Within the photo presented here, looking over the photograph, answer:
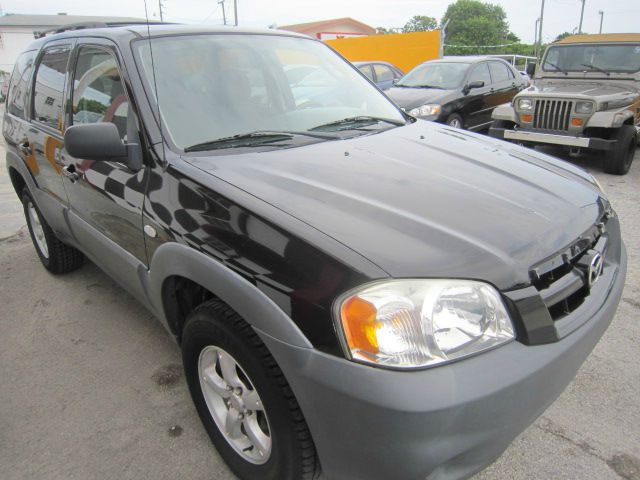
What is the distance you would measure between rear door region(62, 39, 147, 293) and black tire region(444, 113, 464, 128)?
6265 mm

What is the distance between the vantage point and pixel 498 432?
1.38 metres

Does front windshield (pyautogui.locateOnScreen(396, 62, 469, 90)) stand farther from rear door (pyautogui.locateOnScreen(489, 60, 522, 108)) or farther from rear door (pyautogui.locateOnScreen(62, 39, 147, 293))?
rear door (pyautogui.locateOnScreen(62, 39, 147, 293))

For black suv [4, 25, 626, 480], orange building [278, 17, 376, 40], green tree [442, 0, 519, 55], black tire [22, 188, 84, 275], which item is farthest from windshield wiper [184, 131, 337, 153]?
green tree [442, 0, 519, 55]

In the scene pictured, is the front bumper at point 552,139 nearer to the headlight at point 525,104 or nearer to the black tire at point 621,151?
the black tire at point 621,151

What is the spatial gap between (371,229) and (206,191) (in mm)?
630

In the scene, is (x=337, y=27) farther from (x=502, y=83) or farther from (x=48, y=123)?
(x=48, y=123)

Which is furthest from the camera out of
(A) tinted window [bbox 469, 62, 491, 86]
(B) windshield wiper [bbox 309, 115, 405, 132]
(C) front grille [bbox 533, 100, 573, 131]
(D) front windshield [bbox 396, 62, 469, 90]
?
(A) tinted window [bbox 469, 62, 491, 86]

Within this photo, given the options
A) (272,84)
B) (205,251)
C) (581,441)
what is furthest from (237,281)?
(581,441)

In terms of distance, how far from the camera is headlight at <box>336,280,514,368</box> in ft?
4.35

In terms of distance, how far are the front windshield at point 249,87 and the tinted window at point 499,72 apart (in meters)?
7.00

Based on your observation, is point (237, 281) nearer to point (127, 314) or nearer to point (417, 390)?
point (417, 390)

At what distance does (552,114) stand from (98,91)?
6053 mm

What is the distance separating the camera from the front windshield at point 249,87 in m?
2.16

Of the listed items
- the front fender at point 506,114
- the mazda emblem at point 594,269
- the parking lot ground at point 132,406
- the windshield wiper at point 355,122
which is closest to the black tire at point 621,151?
the front fender at point 506,114
